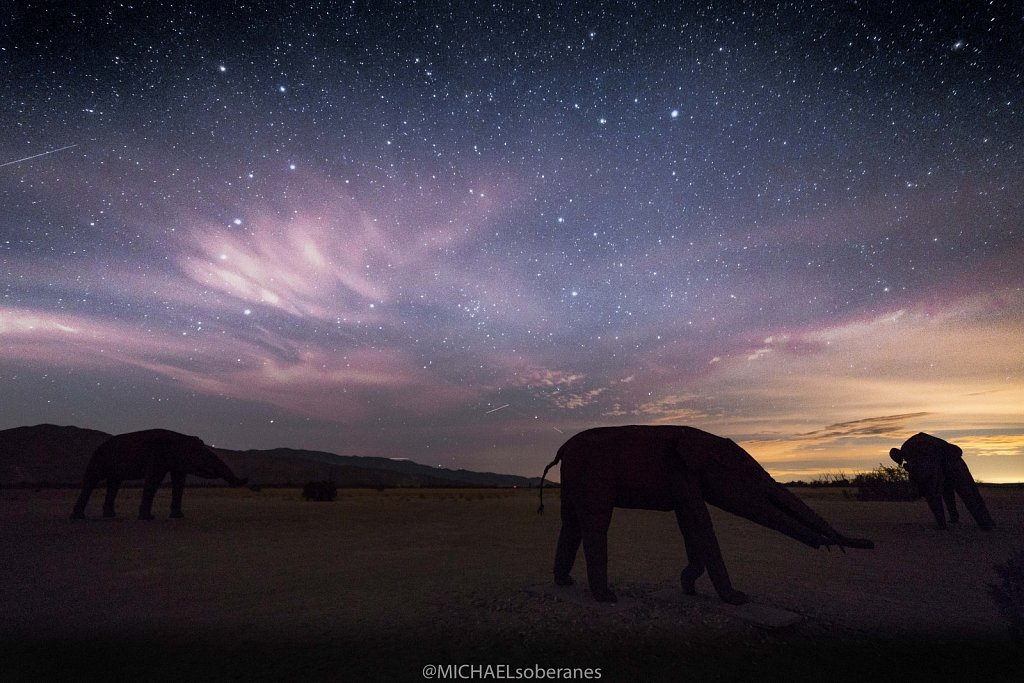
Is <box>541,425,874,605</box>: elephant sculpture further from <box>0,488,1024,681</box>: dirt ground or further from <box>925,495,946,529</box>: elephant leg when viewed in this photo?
<box>925,495,946,529</box>: elephant leg

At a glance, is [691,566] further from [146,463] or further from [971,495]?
[146,463]

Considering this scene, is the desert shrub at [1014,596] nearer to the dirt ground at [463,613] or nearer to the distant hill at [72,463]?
the dirt ground at [463,613]

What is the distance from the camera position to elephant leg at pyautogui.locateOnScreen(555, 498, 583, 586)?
8727 millimetres

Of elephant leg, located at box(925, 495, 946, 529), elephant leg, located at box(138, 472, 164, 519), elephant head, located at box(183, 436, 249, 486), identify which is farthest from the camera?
elephant head, located at box(183, 436, 249, 486)

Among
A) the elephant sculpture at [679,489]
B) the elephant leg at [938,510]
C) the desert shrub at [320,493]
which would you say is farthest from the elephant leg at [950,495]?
→ the desert shrub at [320,493]

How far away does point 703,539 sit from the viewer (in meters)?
7.77

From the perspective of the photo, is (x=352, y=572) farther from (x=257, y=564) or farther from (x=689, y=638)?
(x=689, y=638)

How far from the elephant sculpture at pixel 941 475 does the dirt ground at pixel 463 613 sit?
170cm

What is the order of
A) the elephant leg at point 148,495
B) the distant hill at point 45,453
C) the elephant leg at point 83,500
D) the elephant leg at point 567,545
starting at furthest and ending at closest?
1. the distant hill at point 45,453
2. the elephant leg at point 83,500
3. the elephant leg at point 148,495
4. the elephant leg at point 567,545

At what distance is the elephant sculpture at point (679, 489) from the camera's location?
7.72m

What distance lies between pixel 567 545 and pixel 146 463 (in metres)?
17.5

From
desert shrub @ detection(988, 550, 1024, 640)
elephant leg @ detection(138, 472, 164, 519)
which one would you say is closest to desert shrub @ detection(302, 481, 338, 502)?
elephant leg @ detection(138, 472, 164, 519)

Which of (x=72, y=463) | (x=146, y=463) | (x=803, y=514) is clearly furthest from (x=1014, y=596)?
(x=72, y=463)

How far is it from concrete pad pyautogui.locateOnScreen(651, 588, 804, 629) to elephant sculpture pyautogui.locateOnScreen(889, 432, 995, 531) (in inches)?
498
